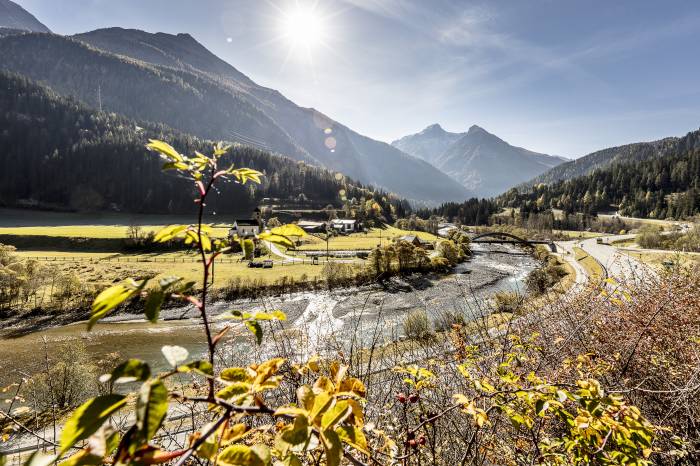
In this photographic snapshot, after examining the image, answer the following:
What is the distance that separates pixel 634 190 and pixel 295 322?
624ft

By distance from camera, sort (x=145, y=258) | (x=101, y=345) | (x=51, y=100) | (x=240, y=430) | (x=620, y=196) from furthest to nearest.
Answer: (x=51, y=100), (x=620, y=196), (x=145, y=258), (x=101, y=345), (x=240, y=430)

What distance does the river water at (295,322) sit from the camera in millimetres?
23438

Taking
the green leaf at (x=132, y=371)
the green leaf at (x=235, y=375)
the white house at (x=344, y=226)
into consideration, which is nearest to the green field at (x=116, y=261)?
the white house at (x=344, y=226)

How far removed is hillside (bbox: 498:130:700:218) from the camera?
444 feet

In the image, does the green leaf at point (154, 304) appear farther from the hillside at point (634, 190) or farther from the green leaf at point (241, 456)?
the hillside at point (634, 190)

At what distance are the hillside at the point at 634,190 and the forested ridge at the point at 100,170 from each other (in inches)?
3373

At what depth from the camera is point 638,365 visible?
4.46 metres

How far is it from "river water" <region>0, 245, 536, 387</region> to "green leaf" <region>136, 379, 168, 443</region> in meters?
15.6

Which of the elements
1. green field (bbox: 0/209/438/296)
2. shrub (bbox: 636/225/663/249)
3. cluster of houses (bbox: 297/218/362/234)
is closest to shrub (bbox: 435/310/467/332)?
green field (bbox: 0/209/438/296)

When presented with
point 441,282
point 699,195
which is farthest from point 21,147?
point 699,195

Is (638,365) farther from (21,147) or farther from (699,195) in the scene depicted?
(21,147)

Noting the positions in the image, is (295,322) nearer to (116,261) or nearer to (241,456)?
(241,456)

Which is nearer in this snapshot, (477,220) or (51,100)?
(477,220)

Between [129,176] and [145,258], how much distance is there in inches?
4589
